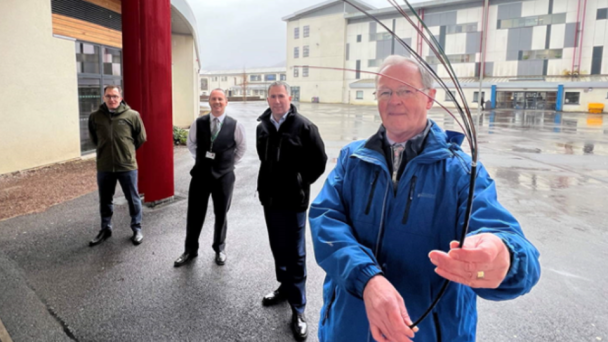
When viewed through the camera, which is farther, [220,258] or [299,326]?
[220,258]

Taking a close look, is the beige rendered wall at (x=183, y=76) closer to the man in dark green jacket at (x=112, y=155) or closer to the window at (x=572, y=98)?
the man in dark green jacket at (x=112, y=155)

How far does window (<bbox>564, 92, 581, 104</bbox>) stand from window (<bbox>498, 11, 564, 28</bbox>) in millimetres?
8103

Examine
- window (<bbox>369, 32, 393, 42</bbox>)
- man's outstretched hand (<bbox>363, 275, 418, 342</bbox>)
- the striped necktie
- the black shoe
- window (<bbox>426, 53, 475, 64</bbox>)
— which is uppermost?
window (<bbox>369, 32, 393, 42</bbox>)

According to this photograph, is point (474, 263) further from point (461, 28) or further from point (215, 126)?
point (461, 28)

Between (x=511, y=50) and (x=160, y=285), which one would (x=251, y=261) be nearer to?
(x=160, y=285)

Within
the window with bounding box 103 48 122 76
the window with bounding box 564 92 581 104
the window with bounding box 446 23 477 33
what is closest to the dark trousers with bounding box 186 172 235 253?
the window with bounding box 103 48 122 76

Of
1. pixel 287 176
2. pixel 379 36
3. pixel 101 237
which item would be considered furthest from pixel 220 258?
pixel 379 36

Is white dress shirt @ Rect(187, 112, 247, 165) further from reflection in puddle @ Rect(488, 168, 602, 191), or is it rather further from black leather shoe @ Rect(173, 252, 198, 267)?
reflection in puddle @ Rect(488, 168, 602, 191)

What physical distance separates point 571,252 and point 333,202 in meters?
4.84

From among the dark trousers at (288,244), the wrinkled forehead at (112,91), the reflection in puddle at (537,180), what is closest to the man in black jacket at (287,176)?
the dark trousers at (288,244)

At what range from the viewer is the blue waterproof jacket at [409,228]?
1.63m

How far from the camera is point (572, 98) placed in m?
42.0

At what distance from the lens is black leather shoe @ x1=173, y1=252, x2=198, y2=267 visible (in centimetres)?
463

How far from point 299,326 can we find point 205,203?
6.67ft
